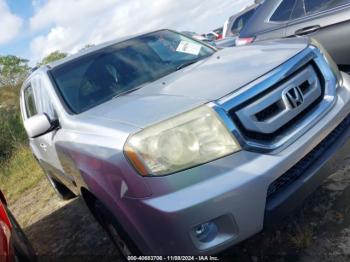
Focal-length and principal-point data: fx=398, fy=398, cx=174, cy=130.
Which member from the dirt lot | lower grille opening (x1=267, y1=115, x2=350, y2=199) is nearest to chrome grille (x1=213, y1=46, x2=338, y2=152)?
lower grille opening (x1=267, y1=115, x2=350, y2=199)

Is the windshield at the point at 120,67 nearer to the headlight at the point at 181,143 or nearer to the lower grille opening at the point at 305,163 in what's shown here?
the headlight at the point at 181,143

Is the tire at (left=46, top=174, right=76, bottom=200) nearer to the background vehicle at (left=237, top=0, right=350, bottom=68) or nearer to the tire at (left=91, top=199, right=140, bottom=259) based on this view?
the tire at (left=91, top=199, right=140, bottom=259)

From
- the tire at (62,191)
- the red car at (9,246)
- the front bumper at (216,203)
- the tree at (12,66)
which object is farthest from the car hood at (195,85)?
the tree at (12,66)

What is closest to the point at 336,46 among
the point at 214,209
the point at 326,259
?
the point at 326,259

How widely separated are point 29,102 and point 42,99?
3.20 ft

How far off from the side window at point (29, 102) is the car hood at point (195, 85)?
1.66 m

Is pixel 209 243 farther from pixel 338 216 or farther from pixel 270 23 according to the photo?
pixel 270 23

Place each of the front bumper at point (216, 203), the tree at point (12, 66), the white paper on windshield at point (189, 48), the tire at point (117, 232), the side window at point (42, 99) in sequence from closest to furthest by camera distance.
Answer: the front bumper at point (216, 203) → the tire at point (117, 232) → the side window at point (42, 99) → the white paper on windshield at point (189, 48) → the tree at point (12, 66)

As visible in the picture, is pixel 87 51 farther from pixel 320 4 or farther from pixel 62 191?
pixel 320 4

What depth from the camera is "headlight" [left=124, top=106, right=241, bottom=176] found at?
1954mm

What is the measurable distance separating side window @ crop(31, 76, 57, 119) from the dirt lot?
1204mm

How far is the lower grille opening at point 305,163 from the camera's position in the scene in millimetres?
2082

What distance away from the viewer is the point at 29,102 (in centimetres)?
443

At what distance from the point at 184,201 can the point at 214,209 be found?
149 mm
